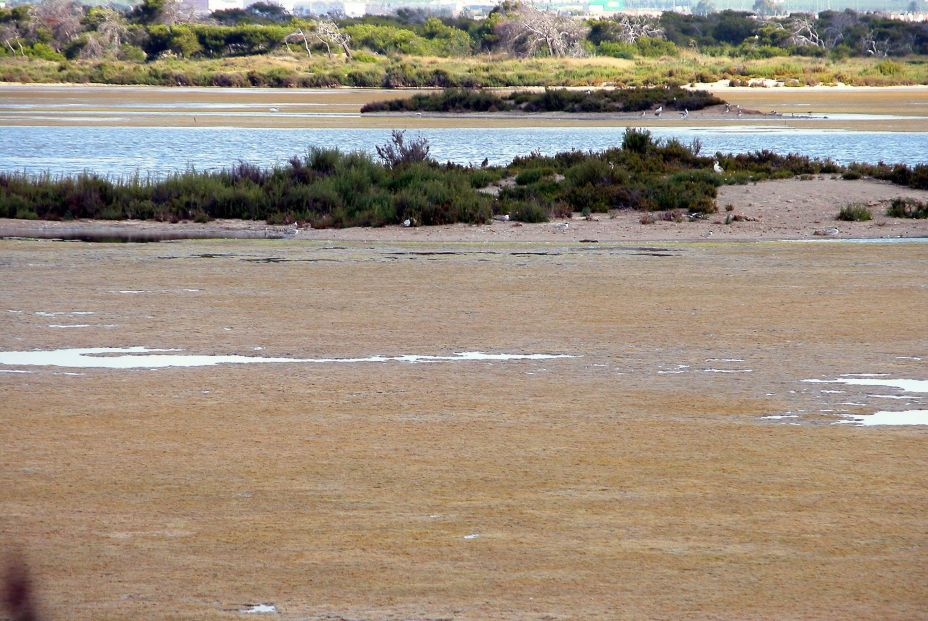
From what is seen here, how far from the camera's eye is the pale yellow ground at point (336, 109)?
5109 centimetres

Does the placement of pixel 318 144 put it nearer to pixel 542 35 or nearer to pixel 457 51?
pixel 542 35

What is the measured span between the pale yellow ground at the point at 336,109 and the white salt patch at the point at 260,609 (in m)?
45.0

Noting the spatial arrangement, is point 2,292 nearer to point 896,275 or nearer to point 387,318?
point 387,318

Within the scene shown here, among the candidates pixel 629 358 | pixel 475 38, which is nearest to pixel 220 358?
pixel 629 358

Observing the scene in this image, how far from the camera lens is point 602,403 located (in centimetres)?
829

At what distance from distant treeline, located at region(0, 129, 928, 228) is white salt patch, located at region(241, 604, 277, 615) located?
53.0ft

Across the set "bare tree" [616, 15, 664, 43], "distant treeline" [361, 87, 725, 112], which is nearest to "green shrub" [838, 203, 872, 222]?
"distant treeline" [361, 87, 725, 112]

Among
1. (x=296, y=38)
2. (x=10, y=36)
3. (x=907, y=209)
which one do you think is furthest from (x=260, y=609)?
(x=10, y=36)

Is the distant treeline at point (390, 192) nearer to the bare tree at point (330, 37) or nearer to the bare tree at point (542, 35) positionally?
the bare tree at point (542, 35)

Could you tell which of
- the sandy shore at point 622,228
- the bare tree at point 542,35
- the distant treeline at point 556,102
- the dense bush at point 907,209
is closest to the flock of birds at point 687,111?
the distant treeline at point 556,102

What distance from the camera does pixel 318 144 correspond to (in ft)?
132

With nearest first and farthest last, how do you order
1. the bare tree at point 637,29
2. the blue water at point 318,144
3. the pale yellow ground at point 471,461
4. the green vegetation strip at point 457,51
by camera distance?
the pale yellow ground at point 471,461, the blue water at point 318,144, the green vegetation strip at point 457,51, the bare tree at point 637,29

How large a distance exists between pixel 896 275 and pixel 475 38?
96.8m

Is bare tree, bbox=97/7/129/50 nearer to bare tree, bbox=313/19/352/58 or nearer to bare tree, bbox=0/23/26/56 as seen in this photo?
bare tree, bbox=0/23/26/56
